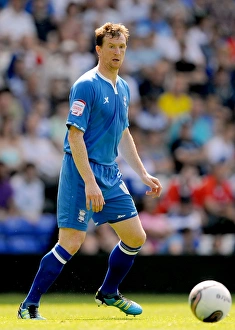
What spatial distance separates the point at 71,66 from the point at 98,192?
697cm

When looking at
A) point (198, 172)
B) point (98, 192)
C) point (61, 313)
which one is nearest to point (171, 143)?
point (198, 172)

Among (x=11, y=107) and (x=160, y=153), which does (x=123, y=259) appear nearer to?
(x=11, y=107)

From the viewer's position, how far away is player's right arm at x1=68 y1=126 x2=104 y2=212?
18.9ft

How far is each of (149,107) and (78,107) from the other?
692cm

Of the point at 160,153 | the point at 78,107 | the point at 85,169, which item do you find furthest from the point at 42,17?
the point at 85,169

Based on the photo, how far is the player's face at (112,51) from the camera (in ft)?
20.2

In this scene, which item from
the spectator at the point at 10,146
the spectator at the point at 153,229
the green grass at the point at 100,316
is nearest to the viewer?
the green grass at the point at 100,316

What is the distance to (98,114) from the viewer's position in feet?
20.1

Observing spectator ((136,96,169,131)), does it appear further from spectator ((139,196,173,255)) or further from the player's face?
the player's face

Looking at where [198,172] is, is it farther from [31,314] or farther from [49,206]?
[31,314]

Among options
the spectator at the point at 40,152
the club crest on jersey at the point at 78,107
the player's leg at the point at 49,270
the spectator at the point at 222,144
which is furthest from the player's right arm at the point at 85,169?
the spectator at the point at 222,144

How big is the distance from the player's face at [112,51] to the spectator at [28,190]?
475 cm

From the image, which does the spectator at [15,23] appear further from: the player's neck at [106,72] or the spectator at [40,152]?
the player's neck at [106,72]

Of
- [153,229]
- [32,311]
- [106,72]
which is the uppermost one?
[106,72]
